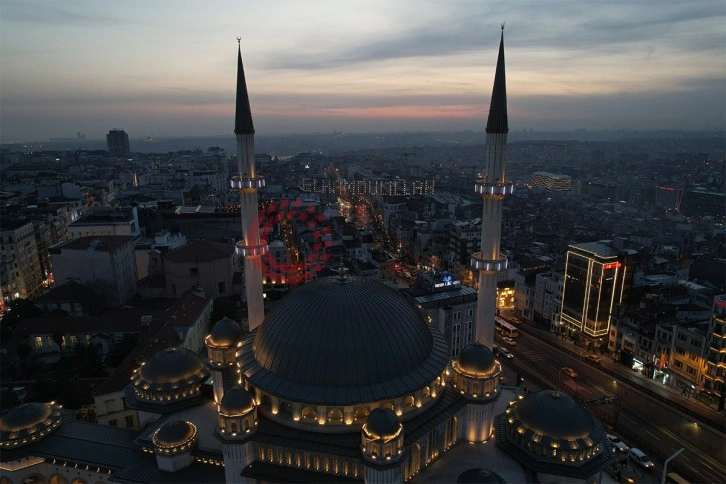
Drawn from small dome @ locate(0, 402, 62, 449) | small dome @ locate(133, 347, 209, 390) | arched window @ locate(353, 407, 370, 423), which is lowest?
small dome @ locate(0, 402, 62, 449)

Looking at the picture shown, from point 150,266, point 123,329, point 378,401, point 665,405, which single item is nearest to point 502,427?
point 378,401

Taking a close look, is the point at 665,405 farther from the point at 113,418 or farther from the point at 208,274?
the point at 208,274

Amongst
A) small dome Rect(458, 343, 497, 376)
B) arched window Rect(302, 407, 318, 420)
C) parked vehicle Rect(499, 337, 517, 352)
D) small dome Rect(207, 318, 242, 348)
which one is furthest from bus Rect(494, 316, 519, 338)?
arched window Rect(302, 407, 318, 420)

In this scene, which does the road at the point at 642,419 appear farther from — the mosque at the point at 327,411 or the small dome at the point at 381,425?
the small dome at the point at 381,425

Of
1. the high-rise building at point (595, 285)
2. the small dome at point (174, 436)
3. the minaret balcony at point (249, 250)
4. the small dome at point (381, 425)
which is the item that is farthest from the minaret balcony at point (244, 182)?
the high-rise building at point (595, 285)

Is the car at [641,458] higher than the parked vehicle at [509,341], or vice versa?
the car at [641,458]

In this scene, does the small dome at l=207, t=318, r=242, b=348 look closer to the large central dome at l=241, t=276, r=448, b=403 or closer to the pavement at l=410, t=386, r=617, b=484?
the large central dome at l=241, t=276, r=448, b=403
